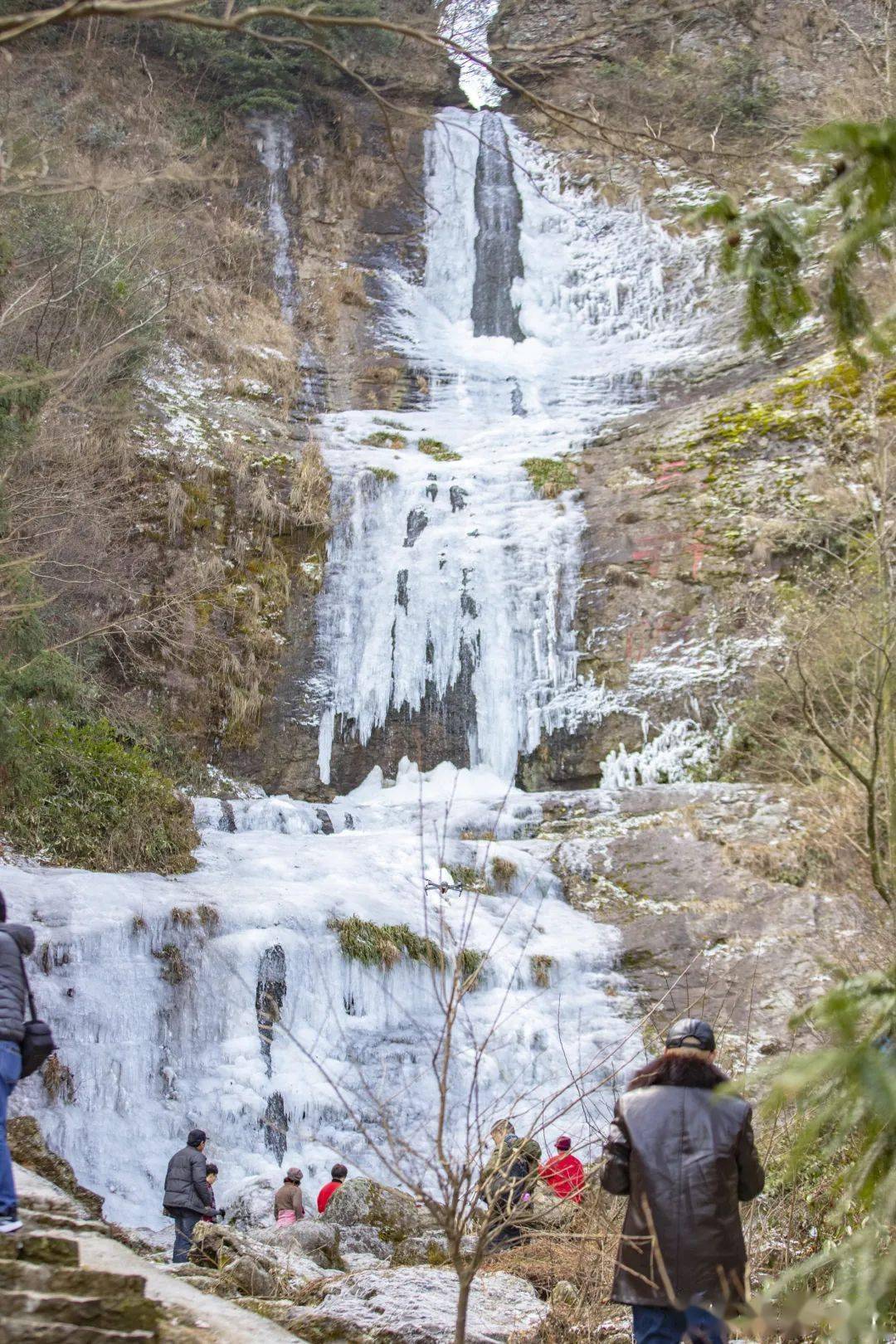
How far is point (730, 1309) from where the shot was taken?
11.1ft

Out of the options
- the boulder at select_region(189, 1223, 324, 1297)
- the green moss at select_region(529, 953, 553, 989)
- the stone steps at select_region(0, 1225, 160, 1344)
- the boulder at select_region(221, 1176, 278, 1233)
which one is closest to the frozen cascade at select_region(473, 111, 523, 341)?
the green moss at select_region(529, 953, 553, 989)

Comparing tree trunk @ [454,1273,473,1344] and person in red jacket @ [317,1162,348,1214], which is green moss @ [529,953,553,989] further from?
tree trunk @ [454,1273,473,1344]

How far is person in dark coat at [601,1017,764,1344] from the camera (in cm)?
331

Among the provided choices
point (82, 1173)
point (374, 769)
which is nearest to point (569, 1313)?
point (82, 1173)

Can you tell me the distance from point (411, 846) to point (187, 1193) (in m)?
6.81

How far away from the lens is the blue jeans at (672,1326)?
10.8 feet

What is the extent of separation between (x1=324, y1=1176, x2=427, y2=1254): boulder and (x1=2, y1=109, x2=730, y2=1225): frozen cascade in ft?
2.06

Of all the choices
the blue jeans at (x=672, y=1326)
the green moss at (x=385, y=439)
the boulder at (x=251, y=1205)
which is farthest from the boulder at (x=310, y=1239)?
the green moss at (x=385, y=439)

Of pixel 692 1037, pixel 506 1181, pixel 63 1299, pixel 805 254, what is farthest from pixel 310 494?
pixel 63 1299

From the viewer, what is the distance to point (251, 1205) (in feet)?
26.1

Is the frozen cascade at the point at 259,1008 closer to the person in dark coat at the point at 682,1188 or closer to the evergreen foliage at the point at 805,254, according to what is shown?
the person in dark coat at the point at 682,1188

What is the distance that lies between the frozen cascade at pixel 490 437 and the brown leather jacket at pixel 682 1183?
1158 centimetres

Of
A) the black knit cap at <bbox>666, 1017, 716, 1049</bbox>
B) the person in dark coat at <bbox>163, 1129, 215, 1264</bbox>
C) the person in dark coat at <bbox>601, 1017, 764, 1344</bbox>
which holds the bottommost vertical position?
the person in dark coat at <bbox>163, 1129, 215, 1264</bbox>

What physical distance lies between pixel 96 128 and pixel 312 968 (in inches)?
743
